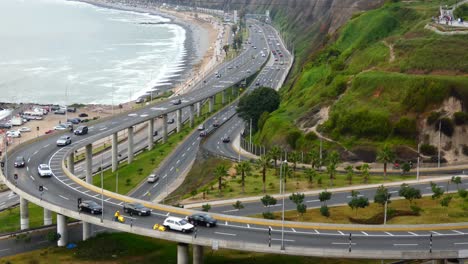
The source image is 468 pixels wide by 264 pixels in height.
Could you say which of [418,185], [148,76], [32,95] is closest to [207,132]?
[418,185]

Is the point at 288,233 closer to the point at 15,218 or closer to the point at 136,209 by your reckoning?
the point at 136,209

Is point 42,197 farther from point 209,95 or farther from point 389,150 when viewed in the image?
point 209,95

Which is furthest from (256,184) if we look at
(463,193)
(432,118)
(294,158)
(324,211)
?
(432,118)

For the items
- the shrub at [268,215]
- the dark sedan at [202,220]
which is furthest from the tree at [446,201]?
the dark sedan at [202,220]

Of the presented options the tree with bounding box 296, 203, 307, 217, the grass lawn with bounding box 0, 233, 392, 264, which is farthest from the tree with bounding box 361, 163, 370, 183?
the grass lawn with bounding box 0, 233, 392, 264

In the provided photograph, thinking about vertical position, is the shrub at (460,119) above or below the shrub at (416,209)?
above

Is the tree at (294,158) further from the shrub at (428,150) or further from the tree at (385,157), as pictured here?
the shrub at (428,150)
